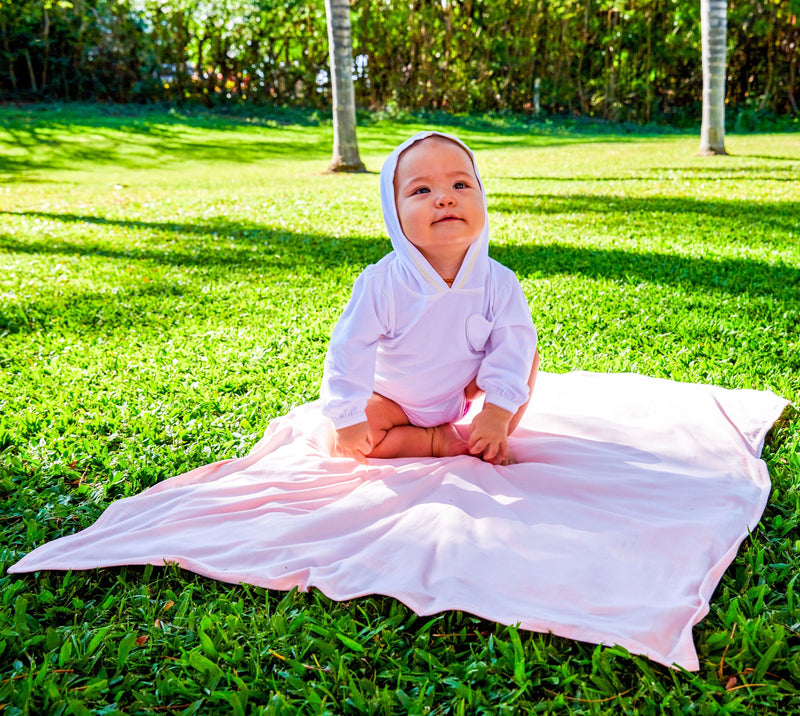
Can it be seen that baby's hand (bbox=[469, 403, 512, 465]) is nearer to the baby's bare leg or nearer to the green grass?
the baby's bare leg

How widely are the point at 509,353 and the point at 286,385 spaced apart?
148 cm

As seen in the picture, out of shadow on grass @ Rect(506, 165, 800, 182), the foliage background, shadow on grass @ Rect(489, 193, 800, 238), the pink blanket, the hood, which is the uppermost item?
the foliage background

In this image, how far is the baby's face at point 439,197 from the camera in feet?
9.09

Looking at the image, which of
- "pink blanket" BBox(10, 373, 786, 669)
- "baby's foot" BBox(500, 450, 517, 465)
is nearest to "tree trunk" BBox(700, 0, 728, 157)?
"pink blanket" BBox(10, 373, 786, 669)

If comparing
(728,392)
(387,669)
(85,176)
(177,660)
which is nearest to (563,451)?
(728,392)

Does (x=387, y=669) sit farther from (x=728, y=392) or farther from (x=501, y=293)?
(x=728, y=392)

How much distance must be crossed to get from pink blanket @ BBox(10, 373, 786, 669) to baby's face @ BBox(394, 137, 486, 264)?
85 cm

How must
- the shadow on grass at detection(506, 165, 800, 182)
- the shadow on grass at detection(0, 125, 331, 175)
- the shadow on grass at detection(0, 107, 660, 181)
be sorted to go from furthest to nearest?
1. the shadow on grass at detection(0, 107, 660, 181)
2. the shadow on grass at detection(0, 125, 331, 175)
3. the shadow on grass at detection(506, 165, 800, 182)

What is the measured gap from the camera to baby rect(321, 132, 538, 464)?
109 inches

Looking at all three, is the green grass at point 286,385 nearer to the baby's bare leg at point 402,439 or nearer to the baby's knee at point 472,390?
the baby's bare leg at point 402,439

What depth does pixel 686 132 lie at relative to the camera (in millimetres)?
22078

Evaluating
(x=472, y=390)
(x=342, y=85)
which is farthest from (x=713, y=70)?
(x=472, y=390)

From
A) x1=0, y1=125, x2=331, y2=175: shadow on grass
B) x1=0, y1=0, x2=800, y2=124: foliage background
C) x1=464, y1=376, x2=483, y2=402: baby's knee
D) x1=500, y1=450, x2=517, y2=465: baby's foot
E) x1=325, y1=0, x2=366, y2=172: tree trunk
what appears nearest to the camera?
x1=500, y1=450, x2=517, y2=465: baby's foot

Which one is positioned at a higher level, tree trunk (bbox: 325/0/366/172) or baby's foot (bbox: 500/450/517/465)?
tree trunk (bbox: 325/0/366/172)
